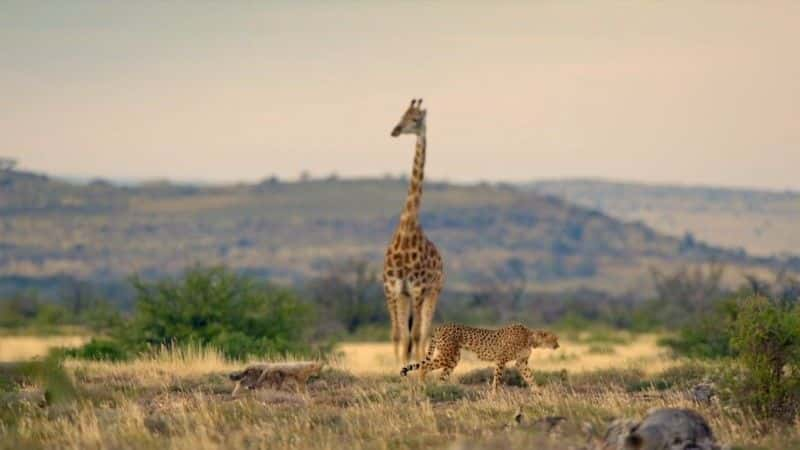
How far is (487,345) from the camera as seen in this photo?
1585 centimetres

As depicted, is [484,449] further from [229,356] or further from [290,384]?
[229,356]

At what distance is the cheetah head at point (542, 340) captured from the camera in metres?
15.9

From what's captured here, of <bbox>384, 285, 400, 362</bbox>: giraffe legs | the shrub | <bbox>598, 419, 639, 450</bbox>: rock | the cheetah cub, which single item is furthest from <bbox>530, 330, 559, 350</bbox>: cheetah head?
<bbox>598, 419, 639, 450</bbox>: rock

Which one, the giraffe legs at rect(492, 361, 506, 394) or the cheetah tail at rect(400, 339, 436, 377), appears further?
the cheetah tail at rect(400, 339, 436, 377)

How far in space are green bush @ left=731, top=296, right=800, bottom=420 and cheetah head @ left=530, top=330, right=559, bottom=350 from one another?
3.00 m

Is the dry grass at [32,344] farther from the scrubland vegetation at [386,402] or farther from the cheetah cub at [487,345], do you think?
the cheetah cub at [487,345]

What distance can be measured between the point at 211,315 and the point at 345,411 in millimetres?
12632

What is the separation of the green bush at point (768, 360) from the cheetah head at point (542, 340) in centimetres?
300

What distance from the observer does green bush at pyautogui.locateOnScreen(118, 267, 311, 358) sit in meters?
24.4

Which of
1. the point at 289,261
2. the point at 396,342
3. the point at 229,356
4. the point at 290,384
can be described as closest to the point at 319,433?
the point at 290,384

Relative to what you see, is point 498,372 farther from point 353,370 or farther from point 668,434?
point 668,434

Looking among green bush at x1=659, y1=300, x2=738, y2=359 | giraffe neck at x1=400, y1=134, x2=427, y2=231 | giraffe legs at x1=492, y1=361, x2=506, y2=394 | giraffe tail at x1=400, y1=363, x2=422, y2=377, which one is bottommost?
green bush at x1=659, y1=300, x2=738, y2=359

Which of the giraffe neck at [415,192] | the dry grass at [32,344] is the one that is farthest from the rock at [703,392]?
the dry grass at [32,344]

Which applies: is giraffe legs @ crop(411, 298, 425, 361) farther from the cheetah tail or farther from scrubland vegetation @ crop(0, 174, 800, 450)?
the cheetah tail
